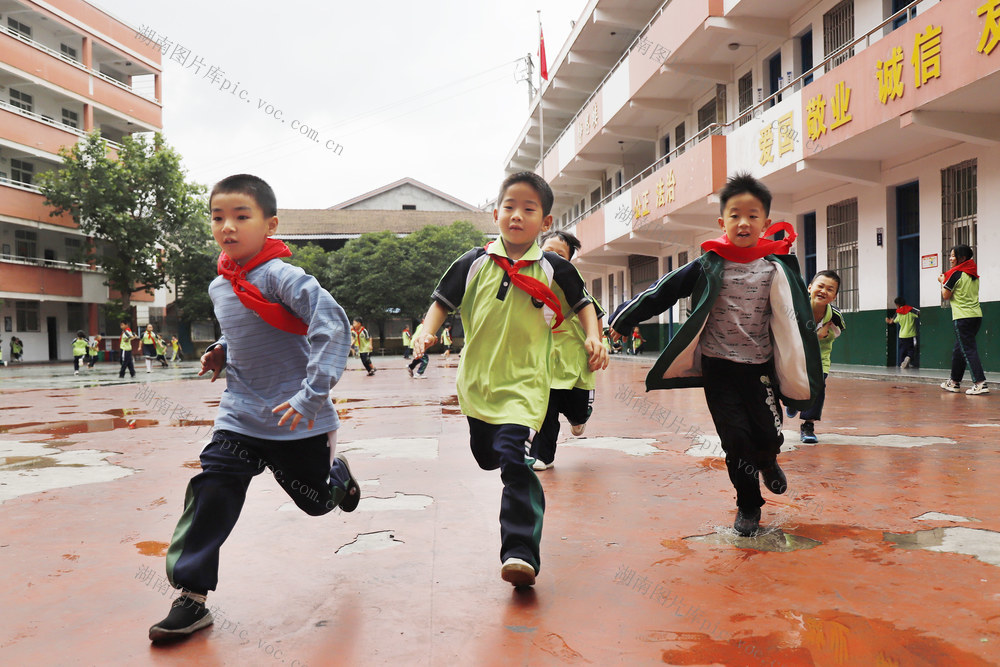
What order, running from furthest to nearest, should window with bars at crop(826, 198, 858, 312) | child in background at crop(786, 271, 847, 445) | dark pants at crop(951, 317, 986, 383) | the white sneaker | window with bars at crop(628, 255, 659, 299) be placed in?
window with bars at crop(628, 255, 659, 299) → window with bars at crop(826, 198, 858, 312) → dark pants at crop(951, 317, 986, 383) → child in background at crop(786, 271, 847, 445) → the white sneaker

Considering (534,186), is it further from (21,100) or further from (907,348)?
(21,100)

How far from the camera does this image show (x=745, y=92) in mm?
18234

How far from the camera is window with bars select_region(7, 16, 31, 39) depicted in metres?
32.5

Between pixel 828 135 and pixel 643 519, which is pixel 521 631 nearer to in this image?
pixel 643 519

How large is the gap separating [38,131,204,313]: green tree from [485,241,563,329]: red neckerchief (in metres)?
33.5

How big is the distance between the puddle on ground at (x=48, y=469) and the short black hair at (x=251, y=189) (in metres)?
2.87

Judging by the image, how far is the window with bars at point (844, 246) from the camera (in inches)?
603

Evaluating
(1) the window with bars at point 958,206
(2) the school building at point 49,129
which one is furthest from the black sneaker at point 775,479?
(2) the school building at point 49,129

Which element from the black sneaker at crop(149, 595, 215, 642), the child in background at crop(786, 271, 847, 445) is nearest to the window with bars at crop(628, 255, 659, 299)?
the child in background at crop(786, 271, 847, 445)

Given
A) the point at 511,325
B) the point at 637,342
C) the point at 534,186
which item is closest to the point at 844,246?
the point at 637,342

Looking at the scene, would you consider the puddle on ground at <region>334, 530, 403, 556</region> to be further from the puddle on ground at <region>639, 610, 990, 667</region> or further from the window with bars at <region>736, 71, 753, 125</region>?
the window with bars at <region>736, 71, 753, 125</region>

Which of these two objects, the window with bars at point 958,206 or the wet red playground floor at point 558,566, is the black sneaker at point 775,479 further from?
the window with bars at point 958,206

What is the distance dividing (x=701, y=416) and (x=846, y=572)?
539 centimetres

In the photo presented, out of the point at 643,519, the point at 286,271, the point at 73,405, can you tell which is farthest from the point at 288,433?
the point at 73,405
